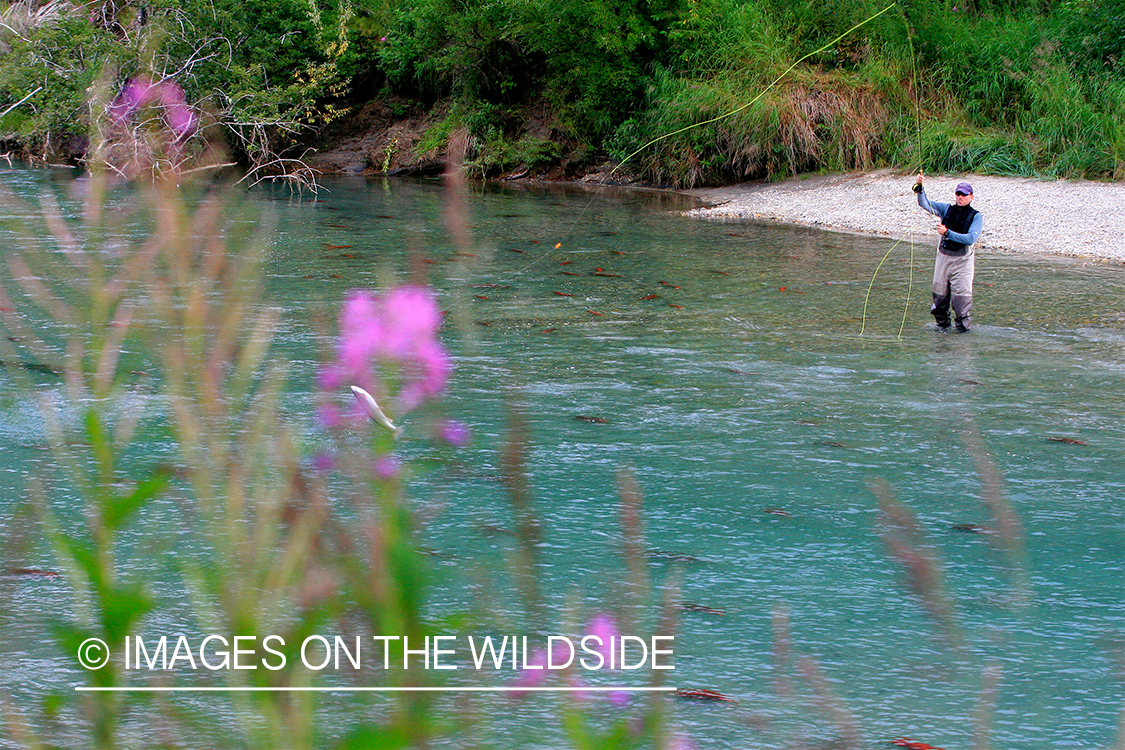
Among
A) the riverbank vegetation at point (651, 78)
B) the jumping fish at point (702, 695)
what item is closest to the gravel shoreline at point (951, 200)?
the riverbank vegetation at point (651, 78)

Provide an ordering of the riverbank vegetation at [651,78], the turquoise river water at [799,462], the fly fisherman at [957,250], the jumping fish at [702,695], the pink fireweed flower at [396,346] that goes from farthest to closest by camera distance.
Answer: the riverbank vegetation at [651,78], the fly fisherman at [957,250], the pink fireweed flower at [396,346], the turquoise river water at [799,462], the jumping fish at [702,695]

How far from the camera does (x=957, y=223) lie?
917cm

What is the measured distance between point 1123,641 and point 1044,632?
0.81 feet

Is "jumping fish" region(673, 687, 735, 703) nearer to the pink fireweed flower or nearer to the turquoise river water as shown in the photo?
the turquoise river water

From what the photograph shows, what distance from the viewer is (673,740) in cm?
328

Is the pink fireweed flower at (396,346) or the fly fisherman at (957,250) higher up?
the fly fisherman at (957,250)

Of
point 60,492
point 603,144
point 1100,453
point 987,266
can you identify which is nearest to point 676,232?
point 987,266

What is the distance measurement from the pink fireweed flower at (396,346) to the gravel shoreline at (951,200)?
751cm

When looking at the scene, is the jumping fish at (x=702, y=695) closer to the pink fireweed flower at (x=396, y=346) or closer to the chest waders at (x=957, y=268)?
the pink fireweed flower at (x=396, y=346)

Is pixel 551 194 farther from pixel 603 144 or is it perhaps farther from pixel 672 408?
pixel 672 408

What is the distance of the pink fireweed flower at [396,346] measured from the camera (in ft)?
24.8

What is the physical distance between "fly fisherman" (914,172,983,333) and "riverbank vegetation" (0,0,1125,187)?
914cm

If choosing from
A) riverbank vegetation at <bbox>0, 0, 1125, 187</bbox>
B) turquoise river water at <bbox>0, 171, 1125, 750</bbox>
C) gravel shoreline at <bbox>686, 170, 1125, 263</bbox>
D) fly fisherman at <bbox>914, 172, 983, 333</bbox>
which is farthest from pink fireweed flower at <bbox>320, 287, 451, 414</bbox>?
riverbank vegetation at <bbox>0, 0, 1125, 187</bbox>

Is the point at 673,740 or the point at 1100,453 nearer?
the point at 673,740
